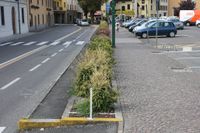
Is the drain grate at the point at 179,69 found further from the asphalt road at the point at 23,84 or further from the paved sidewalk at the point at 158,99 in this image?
the asphalt road at the point at 23,84

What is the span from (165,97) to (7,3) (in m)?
40.6

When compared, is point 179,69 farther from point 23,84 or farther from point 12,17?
point 12,17

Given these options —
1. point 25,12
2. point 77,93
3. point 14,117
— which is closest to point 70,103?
point 77,93

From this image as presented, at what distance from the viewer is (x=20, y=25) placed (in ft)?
176

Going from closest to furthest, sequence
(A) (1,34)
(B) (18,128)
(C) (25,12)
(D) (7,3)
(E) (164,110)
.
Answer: (B) (18,128)
(E) (164,110)
(A) (1,34)
(D) (7,3)
(C) (25,12)

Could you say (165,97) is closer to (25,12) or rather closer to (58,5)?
(25,12)

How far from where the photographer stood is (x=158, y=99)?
400 inches

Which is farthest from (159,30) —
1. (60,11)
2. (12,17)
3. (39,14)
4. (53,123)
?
(60,11)

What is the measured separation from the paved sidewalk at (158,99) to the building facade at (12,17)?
104ft

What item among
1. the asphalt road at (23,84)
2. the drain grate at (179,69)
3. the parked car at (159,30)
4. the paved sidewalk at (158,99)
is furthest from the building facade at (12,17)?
the paved sidewalk at (158,99)

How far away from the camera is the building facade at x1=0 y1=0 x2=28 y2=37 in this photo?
46.1 metres

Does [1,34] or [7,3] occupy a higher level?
[7,3]

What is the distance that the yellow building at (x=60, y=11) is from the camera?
103 m

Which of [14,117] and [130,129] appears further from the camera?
[14,117]
